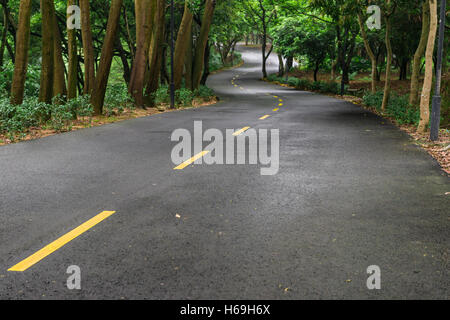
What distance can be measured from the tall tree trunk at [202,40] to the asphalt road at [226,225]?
19.1 metres

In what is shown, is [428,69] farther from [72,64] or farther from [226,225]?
[72,64]

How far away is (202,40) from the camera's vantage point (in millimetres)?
29062

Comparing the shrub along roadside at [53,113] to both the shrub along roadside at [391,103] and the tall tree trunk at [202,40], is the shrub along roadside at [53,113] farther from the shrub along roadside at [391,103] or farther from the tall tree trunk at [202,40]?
the shrub along roadside at [391,103]

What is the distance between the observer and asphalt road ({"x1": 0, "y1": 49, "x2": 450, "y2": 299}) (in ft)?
13.1

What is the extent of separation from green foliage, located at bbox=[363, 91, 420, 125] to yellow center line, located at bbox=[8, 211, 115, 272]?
13347mm

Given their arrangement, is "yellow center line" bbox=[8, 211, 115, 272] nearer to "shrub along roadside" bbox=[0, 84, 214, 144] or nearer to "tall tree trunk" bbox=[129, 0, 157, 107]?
"shrub along roadside" bbox=[0, 84, 214, 144]

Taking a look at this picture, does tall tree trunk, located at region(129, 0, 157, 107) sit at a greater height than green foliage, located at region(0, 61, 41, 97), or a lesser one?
greater

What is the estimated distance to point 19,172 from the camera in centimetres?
858

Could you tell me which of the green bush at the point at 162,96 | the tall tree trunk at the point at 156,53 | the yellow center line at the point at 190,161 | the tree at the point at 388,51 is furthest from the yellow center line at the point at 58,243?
the green bush at the point at 162,96

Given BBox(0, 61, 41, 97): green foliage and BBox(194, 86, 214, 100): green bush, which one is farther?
BBox(194, 86, 214, 100): green bush

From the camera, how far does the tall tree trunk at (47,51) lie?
53.7ft

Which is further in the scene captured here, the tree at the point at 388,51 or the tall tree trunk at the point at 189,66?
the tall tree trunk at the point at 189,66

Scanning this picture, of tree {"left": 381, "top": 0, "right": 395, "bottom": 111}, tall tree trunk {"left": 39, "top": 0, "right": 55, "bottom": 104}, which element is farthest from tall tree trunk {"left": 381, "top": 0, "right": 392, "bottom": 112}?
tall tree trunk {"left": 39, "top": 0, "right": 55, "bottom": 104}

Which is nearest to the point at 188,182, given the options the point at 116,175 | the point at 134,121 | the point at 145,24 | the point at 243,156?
the point at 116,175
